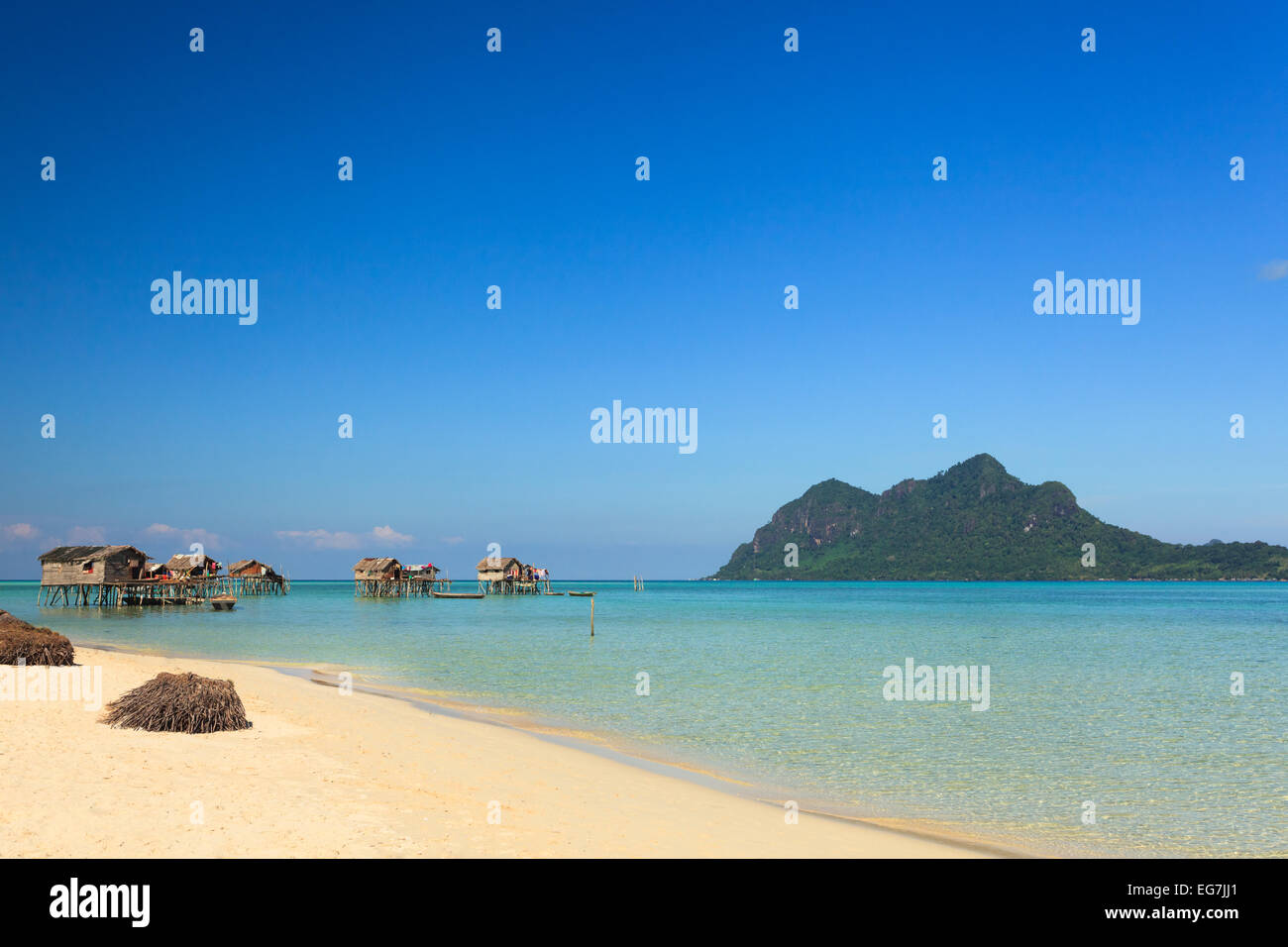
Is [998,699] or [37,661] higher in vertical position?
[37,661]

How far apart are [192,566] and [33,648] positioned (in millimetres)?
83961

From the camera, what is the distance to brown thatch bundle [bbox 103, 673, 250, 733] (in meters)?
13.6

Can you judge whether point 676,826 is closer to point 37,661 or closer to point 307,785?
point 307,785

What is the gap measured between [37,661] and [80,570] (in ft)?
232

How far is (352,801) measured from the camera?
31.5 ft

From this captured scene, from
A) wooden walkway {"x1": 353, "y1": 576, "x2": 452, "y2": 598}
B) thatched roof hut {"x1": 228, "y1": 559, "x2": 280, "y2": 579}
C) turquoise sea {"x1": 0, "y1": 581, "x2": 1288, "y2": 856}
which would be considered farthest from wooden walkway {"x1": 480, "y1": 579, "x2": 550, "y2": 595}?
turquoise sea {"x1": 0, "y1": 581, "x2": 1288, "y2": 856}

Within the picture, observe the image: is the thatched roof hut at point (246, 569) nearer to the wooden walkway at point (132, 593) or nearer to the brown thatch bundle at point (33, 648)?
the wooden walkway at point (132, 593)

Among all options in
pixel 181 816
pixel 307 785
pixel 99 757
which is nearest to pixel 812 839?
pixel 307 785

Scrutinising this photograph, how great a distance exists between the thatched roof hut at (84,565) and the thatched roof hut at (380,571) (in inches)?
1347

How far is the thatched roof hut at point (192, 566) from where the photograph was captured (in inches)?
3669

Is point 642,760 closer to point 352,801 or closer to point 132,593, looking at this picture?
point 352,801

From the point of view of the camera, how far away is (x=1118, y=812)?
1203 cm

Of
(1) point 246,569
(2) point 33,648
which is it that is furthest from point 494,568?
(2) point 33,648
